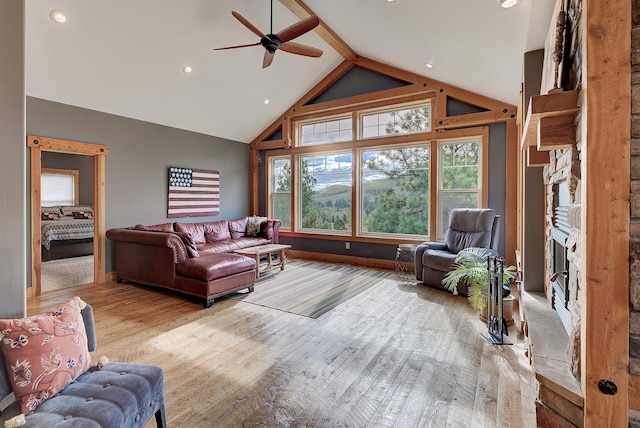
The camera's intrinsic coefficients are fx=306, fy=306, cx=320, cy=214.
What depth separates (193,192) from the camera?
6129 mm

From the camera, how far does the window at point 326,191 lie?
633 centimetres

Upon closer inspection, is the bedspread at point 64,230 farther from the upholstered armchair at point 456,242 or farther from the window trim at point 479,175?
the window trim at point 479,175

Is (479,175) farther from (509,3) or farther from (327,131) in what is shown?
(327,131)

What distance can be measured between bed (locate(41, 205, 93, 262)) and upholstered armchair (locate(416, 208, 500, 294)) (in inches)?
283

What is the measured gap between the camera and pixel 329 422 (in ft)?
5.72

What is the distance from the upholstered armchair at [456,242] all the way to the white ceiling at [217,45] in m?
1.78

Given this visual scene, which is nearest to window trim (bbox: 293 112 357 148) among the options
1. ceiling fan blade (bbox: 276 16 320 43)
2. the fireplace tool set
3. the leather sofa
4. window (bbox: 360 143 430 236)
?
window (bbox: 360 143 430 236)

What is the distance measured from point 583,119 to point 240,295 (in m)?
3.84

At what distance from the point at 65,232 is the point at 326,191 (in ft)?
18.6

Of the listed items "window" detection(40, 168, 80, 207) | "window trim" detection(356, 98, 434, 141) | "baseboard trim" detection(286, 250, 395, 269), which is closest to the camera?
"window trim" detection(356, 98, 434, 141)

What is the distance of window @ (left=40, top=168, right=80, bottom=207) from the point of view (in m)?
→ 7.52

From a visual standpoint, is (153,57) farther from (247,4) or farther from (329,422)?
(329,422)

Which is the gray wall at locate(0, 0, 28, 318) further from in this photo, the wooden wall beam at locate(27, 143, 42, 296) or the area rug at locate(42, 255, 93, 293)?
the area rug at locate(42, 255, 93, 293)

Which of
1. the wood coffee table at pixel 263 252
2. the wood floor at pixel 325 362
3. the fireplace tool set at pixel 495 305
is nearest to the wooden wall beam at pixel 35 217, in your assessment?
the wood floor at pixel 325 362
